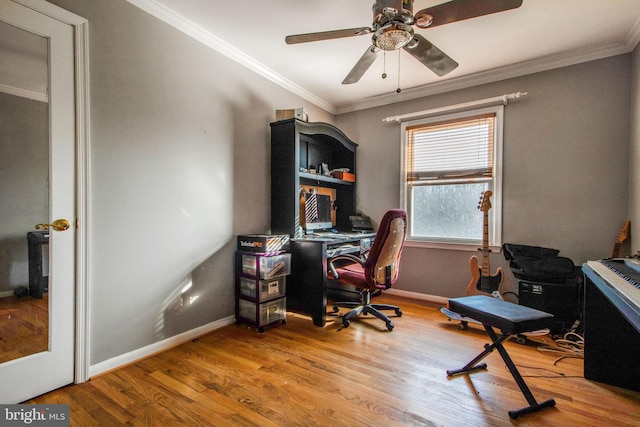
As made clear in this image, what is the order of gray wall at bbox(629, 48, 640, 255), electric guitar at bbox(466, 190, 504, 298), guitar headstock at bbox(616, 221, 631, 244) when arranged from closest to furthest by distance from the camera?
gray wall at bbox(629, 48, 640, 255) < guitar headstock at bbox(616, 221, 631, 244) < electric guitar at bbox(466, 190, 504, 298)

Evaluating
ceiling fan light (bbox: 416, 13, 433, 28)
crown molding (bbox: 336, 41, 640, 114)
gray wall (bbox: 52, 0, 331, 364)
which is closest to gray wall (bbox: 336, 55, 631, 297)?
crown molding (bbox: 336, 41, 640, 114)

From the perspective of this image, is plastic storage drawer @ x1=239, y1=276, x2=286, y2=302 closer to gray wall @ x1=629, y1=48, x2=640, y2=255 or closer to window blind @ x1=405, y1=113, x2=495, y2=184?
window blind @ x1=405, y1=113, x2=495, y2=184

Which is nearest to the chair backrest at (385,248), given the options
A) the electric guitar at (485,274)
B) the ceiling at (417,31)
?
the electric guitar at (485,274)

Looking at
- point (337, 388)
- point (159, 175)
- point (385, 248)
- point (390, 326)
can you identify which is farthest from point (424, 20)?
point (390, 326)

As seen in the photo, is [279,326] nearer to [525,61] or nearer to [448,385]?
[448,385]

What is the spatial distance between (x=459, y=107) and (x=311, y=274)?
7.89 feet

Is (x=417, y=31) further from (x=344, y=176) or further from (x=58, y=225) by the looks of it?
(x=58, y=225)

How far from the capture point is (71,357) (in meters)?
1.71

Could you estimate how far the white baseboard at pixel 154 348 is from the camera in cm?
183

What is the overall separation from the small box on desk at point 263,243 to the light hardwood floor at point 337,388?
0.73 meters

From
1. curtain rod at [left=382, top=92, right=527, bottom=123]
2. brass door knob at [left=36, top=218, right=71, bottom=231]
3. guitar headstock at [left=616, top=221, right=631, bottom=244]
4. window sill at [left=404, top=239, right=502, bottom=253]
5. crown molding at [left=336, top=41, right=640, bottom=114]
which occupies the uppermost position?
crown molding at [left=336, top=41, right=640, bottom=114]

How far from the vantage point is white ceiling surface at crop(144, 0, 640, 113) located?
6.81 feet

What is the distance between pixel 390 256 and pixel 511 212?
147 cm

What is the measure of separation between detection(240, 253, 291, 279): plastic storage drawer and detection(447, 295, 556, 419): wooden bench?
4.62 feet
